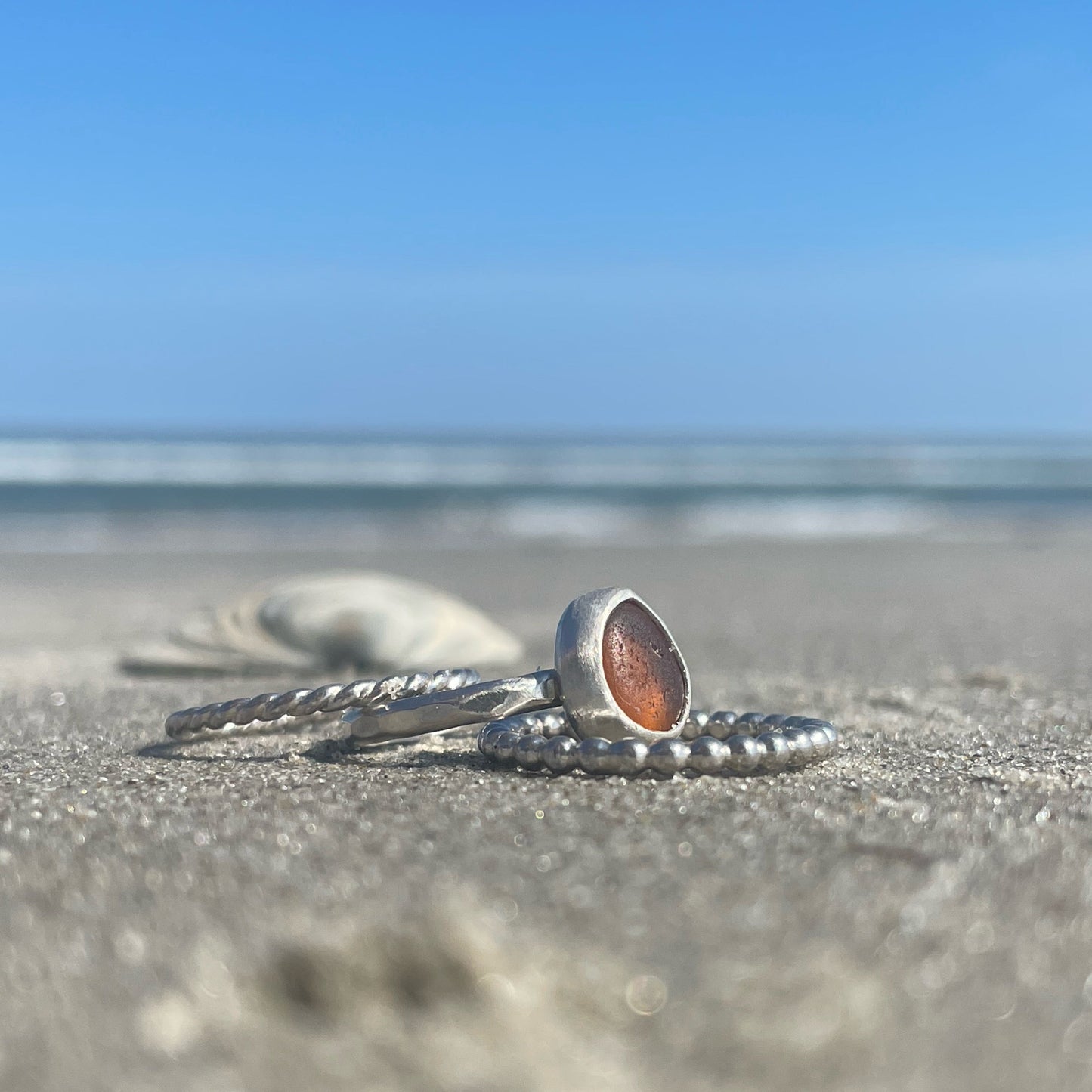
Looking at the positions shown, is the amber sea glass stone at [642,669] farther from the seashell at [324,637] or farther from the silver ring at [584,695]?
the seashell at [324,637]

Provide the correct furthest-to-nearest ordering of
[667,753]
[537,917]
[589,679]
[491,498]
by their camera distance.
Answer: [491,498] < [589,679] < [667,753] < [537,917]

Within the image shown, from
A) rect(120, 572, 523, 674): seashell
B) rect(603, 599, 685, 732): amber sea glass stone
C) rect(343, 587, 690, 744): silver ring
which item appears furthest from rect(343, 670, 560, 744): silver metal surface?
rect(120, 572, 523, 674): seashell

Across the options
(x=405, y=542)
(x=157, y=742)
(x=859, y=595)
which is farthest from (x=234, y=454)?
(x=157, y=742)

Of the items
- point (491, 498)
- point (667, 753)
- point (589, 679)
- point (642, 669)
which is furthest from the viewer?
point (491, 498)

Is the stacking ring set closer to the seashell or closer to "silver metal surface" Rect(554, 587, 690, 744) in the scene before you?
"silver metal surface" Rect(554, 587, 690, 744)

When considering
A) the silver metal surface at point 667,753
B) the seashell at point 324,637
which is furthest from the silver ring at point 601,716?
the seashell at point 324,637

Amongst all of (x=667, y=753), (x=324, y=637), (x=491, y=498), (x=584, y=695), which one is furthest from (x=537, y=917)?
(x=491, y=498)

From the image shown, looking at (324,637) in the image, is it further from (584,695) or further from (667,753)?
(667,753)
